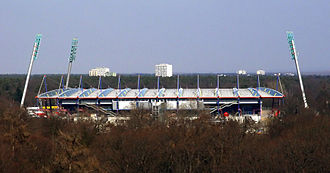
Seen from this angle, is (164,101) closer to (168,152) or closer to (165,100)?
(165,100)

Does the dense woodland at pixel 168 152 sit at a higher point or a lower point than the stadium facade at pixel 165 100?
lower

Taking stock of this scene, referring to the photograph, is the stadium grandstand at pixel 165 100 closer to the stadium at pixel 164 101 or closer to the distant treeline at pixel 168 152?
the stadium at pixel 164 101

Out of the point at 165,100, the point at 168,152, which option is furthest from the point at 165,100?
the point at 168,152

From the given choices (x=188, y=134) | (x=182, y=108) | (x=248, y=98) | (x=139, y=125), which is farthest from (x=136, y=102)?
(x=188, y=134)

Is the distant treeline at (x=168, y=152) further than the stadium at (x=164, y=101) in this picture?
No

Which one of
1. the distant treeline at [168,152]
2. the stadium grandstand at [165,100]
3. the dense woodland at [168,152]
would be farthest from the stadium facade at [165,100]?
the distant treeline at [168,152]

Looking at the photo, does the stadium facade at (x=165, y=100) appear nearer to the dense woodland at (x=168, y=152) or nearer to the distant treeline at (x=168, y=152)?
the dense woodland at (x=168, y=152)

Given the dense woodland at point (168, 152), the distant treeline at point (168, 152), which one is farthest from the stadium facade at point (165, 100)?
the distant treeline at point (168, 152)

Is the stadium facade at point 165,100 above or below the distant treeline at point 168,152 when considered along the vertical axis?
above

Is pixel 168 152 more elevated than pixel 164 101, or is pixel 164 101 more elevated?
pixel 164 101

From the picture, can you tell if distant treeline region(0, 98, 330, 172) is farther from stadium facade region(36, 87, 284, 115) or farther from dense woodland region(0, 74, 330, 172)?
stadium facade region(36, 87, 284, 115)

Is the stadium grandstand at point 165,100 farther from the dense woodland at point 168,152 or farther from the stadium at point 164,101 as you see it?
the dense woodland at point 168,152

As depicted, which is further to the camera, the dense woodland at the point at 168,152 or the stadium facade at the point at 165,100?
the stadium facade at the point at 165,100

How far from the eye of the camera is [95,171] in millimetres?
13695
